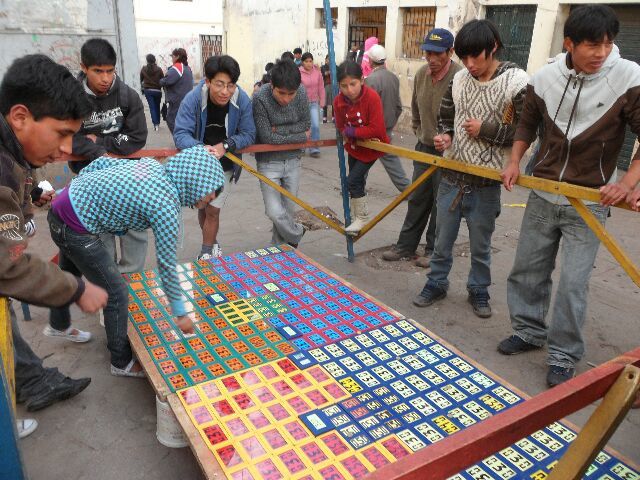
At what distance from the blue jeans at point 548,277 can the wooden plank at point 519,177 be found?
166 mm

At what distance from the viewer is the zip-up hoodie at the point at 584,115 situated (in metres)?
2.44

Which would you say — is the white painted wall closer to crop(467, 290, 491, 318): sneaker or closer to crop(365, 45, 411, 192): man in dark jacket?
crop(365, 45, 411, 192): man in dark jacket

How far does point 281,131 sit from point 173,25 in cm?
2202

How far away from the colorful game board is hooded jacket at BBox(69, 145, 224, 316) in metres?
0.47

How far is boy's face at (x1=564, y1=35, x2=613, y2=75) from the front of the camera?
2.36 metres

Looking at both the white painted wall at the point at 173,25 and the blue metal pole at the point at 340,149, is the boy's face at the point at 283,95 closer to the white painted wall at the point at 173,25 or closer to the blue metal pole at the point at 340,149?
the blue metal pole at the point at 340,149

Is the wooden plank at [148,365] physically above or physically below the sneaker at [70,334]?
above

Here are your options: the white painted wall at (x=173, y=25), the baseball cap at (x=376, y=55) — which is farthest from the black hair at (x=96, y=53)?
the white painted wall at (x=173, y=25)

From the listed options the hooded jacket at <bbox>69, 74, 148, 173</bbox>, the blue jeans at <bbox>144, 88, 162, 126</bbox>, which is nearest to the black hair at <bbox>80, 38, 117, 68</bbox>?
the hooded jacket at <bbox>69, 74, 148, 173</bbox>

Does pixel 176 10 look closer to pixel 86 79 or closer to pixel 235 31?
pixel 235 31

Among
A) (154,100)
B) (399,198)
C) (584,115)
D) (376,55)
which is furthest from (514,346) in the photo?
(154,100)

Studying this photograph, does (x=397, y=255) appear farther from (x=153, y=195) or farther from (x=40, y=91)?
(x=40, y=91)

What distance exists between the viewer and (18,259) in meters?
1.61

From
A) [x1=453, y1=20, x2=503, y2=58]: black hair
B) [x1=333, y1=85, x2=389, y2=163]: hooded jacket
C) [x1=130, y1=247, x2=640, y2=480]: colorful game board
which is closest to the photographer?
[x1=130, y1=247, x2=640, y2=480]: colorful game board
